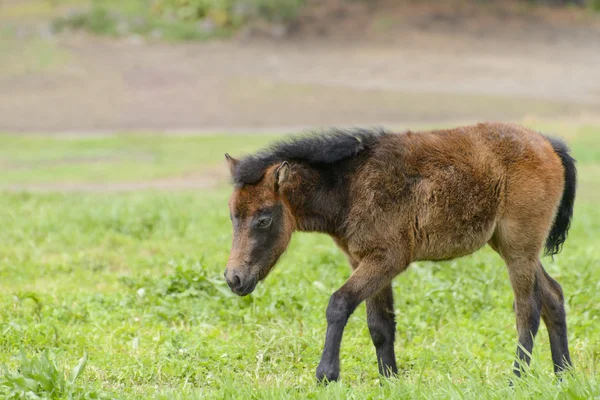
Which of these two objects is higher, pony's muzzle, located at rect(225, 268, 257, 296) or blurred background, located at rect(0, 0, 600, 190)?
pony's muzzle, located at rect(225, 268, 257, 296)

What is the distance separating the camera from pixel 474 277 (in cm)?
814

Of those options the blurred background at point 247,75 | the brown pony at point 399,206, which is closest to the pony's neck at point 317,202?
the brown pony at point 399,206

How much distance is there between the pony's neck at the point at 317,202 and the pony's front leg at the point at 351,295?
14.3 inches

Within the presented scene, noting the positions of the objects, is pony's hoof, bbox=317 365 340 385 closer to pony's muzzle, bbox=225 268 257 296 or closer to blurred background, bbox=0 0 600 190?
pony's muzzle, bbox=225 268 257 296

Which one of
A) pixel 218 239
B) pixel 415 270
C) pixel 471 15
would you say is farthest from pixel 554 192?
pixel 471 15

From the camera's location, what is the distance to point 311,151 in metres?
6.07

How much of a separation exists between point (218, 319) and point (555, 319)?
2.61 m

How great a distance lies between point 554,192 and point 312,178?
5.55 feet

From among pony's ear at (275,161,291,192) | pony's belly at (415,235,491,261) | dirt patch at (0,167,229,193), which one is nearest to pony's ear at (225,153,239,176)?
pony's ear at (275,161,291,192)

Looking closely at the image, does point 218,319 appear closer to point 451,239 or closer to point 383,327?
point 383,327

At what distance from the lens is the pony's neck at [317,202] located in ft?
19.6

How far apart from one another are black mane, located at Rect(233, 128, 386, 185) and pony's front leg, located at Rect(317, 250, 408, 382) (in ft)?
2.49

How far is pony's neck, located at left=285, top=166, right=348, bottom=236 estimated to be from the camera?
19.6ft

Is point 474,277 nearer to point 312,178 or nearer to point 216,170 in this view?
point 312,178
